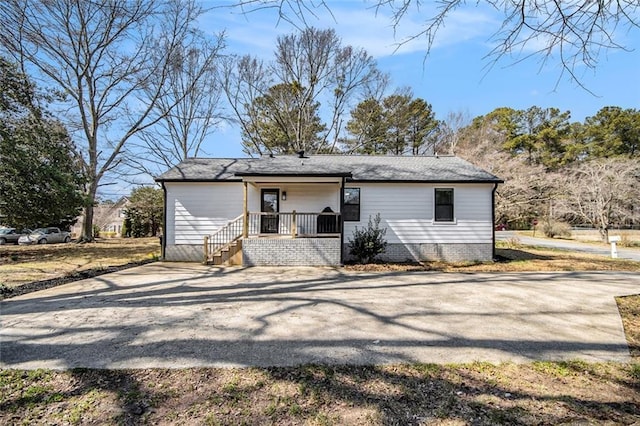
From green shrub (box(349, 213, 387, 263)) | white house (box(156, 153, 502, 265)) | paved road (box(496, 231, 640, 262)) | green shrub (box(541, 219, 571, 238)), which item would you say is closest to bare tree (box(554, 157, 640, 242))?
green shrub (box(541, 219, 571, 238))

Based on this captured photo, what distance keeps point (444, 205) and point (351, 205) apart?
11.6ft

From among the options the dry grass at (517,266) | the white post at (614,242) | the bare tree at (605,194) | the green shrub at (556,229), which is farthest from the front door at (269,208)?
the green shrub at (556,229)

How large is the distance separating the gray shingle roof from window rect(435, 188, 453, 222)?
1.77 ft

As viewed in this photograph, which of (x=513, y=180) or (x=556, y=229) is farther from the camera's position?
(x=556, y=229)

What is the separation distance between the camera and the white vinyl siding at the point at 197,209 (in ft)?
39.7

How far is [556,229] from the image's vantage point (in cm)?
2459

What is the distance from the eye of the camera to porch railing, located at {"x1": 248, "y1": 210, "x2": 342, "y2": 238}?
12023 mm

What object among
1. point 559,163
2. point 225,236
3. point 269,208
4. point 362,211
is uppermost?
point 559,163

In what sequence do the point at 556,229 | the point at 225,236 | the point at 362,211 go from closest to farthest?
the point at 225,236, the point at 362,211, the point at 556,229

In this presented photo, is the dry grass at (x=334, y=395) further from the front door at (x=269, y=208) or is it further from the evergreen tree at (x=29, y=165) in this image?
the evergreen tree at (x=29, y=165)

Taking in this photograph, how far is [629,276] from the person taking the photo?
28.0 ft

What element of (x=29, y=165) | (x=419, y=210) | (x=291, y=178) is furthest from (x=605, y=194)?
(x=29, y=165)

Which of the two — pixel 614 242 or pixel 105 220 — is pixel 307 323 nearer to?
pixel 614 242

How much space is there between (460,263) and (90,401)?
11514 mm
